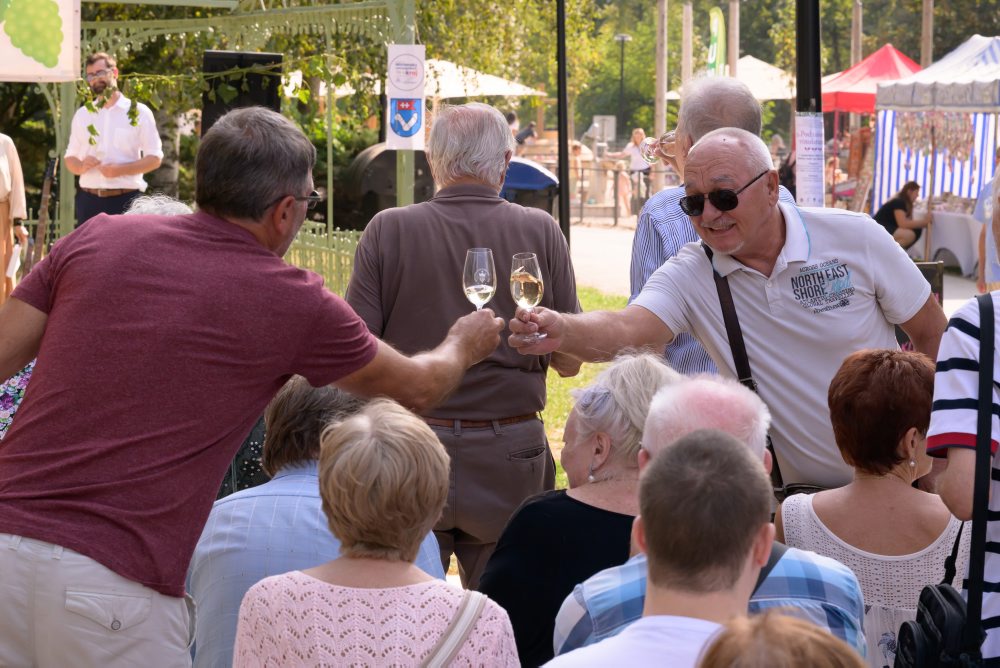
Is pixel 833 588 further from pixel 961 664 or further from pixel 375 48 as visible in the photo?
pixel 375 48

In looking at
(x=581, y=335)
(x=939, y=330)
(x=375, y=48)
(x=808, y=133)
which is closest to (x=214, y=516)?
(x=581, y=335)

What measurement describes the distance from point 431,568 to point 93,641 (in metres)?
0.78

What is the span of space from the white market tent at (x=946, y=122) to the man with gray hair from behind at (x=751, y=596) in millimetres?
15254

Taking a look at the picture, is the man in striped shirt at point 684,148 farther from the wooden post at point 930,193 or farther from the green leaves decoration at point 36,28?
the wooden post at point 930,193

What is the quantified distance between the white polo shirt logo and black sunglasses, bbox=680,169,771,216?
27 cm

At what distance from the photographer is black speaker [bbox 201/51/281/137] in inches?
370

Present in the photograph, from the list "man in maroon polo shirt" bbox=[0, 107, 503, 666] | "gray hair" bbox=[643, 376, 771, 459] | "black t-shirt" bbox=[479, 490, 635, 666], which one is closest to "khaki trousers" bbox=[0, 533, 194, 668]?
"man in maroon polo shirt" bbox=[0, 107, 503, 666]

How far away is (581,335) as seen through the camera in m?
3.82

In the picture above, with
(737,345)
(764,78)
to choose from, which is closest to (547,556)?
(737,345)

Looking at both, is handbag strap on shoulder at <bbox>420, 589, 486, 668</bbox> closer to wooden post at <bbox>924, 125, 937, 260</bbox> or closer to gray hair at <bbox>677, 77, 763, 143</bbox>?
gray hair at <bbox>677, 77, 763, 143</bbox>

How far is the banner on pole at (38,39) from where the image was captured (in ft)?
21.6

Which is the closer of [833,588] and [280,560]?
[833,588]

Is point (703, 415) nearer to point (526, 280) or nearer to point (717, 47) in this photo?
point (526, 280)

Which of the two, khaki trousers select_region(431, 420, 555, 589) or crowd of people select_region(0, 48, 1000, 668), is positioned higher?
crowd of people select_region(0, 48, 1000, 668)
